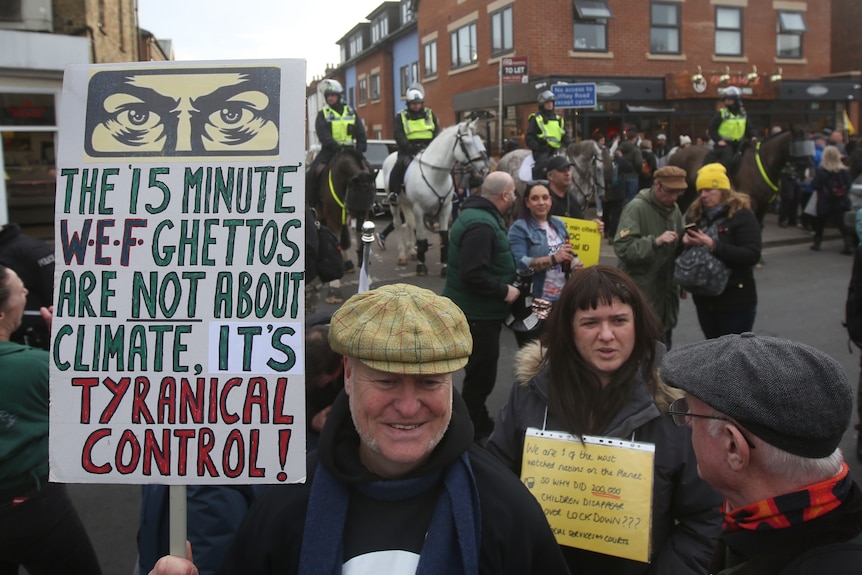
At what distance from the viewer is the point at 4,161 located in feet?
48.1

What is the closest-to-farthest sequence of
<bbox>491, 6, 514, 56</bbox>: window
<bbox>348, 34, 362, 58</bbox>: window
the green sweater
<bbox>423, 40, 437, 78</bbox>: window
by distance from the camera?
the green sweater, <bbox>491, 6, 514, 56</bbox>: window, <bbox>423, 40, 437, 78</bbox>: window, <bbox>348, 34, 362, 58</bbox>: window

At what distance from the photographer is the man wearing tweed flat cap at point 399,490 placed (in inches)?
67.9

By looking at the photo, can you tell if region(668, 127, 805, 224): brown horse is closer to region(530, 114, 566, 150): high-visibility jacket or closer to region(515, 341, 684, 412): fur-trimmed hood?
region(530, 114, 566, 150): high-visibility jacket

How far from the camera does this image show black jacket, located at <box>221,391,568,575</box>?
1.78 m

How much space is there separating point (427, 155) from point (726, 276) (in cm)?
735

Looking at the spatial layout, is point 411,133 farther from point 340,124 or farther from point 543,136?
point 543,136

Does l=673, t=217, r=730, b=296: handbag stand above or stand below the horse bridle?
below

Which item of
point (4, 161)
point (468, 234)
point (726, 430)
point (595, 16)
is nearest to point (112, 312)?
point (726, 430)

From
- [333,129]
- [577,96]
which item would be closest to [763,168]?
[577,96]

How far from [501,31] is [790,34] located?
35.8 feet

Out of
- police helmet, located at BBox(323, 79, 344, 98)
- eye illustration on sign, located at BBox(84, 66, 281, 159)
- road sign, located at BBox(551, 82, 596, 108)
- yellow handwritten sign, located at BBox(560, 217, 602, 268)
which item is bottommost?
yellow handwritten sign, located at BBox(560, 217, 602, 268)

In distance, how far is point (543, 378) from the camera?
8.98ft

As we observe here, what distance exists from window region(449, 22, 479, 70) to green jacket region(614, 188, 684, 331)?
837 inches

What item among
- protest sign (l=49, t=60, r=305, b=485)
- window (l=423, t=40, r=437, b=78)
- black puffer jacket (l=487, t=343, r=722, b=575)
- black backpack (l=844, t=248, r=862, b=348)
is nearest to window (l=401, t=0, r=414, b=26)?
window (l=423, t=40, r=437, b=78)
